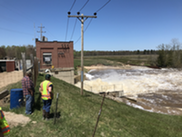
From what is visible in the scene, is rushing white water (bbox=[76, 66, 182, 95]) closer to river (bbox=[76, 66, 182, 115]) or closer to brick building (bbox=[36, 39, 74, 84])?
river (bbox=[76, 66, 182, 115])

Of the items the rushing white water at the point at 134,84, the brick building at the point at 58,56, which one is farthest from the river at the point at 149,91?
the brick building at the point at 58,56

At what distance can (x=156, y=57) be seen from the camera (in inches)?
2862

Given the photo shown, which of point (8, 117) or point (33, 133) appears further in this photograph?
point (8, 117)

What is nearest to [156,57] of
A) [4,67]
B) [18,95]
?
[4,67]

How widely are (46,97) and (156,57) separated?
78.3 meters

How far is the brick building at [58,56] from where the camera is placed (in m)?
23.5

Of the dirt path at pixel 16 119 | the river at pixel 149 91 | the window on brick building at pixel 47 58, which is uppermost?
the window on brick building at pixel 47 58

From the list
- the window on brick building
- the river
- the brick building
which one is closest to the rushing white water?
the river

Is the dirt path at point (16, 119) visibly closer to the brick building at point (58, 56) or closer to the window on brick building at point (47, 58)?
the brick building at point (58, 56)

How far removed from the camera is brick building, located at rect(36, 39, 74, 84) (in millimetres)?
23484

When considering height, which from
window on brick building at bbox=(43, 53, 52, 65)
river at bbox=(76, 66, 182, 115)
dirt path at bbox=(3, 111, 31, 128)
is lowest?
river at bbox=(76, 66, 182, 115)

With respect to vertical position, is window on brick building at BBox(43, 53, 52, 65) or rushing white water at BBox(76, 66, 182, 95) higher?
window on brick building at BBox(43, 53, 52, 65)

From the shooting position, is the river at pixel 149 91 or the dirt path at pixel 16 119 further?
the river at pixel 149 91

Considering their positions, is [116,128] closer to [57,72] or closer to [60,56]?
[57,72]
